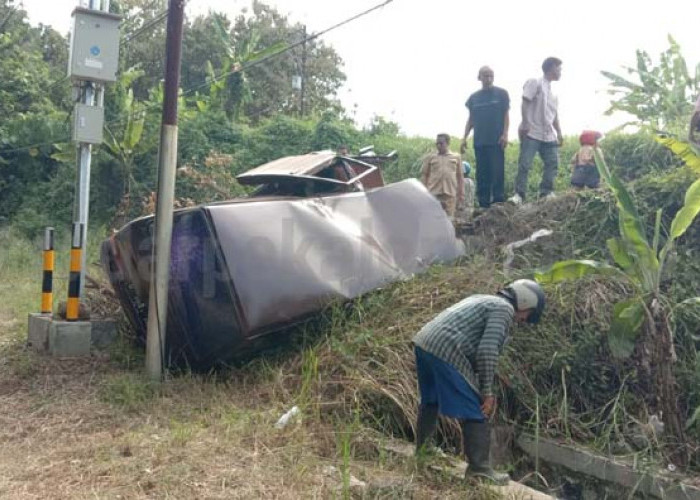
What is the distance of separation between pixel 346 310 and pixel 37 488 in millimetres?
2928

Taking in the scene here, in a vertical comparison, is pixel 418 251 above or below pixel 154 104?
below

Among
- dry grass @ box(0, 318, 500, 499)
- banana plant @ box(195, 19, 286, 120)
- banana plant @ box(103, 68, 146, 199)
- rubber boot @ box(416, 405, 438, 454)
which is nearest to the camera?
dry grass @ box(0, 318, 500, 499)

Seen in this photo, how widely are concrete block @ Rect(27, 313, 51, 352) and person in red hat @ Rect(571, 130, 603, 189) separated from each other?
5976 mm

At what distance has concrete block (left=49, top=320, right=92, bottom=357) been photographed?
6691 mm

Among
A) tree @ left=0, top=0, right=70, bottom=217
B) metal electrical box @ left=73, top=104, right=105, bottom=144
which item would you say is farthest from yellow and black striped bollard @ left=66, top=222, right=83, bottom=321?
tree @ left=0, top=0, right=70, bottom=217

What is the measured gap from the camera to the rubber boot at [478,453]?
4355 mm

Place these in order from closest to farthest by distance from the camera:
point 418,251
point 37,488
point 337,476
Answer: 1. point 37,488
2. point 337,476
3. point 418,251

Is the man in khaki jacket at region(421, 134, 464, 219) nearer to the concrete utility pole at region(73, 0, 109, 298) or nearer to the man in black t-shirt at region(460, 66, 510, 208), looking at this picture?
the man in black t-shirt at region(460, 66, 510, 208)

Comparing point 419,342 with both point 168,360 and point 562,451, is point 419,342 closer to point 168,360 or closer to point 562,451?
point 562,451

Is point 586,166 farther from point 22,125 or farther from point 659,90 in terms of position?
point 22,125

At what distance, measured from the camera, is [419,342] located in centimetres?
455

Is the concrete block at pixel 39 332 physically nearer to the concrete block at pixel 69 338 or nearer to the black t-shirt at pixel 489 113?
the concrete block at pixel 69 338

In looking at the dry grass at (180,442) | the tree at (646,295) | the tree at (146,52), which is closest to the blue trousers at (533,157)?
the tree at (646,295)

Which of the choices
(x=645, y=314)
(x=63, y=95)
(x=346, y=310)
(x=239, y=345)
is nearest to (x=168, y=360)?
(x=239, y=345)
